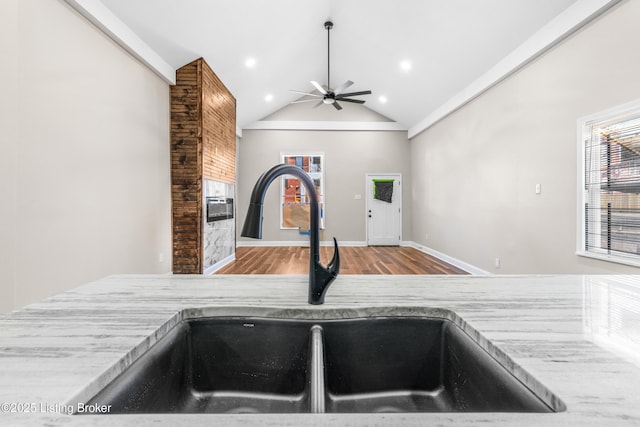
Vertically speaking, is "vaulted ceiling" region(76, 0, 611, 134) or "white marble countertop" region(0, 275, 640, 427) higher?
"vaulted ceiling" region(76, 0, 611, 134)

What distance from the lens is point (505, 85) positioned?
3805 mm

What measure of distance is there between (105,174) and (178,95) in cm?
175

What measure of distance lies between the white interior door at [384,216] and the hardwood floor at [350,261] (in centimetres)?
28

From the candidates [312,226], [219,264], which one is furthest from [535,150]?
[219,264]

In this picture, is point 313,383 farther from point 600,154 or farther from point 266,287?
point 600,154

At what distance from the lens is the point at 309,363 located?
2.17ft

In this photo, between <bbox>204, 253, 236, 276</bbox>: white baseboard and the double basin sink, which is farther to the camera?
<bbox>204, 253, 236, 276</bbox>: white baseboard

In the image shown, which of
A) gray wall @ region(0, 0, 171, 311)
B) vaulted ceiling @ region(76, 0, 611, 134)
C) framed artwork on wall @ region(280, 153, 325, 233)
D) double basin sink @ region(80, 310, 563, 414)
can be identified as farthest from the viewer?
framed artwork on wall @ region(280, 153, 325, 233)

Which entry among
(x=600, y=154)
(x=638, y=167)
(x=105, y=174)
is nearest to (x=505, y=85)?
(x=600, y=154)

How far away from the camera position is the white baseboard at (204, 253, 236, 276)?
4464 millimetres

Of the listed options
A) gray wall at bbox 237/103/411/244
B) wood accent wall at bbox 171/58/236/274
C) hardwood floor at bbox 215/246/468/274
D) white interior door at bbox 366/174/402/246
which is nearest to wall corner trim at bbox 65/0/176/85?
wood accent wall at bbox 171/58/236/274

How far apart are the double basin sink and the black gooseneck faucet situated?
0.08 m

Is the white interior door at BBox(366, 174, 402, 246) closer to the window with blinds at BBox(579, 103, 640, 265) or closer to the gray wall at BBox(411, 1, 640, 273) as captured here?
the gray wall at BBox(411, 1, 640, 273)

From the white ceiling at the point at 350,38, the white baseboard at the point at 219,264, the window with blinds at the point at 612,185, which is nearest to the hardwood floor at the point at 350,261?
the white baseboard at the point at 219,264
